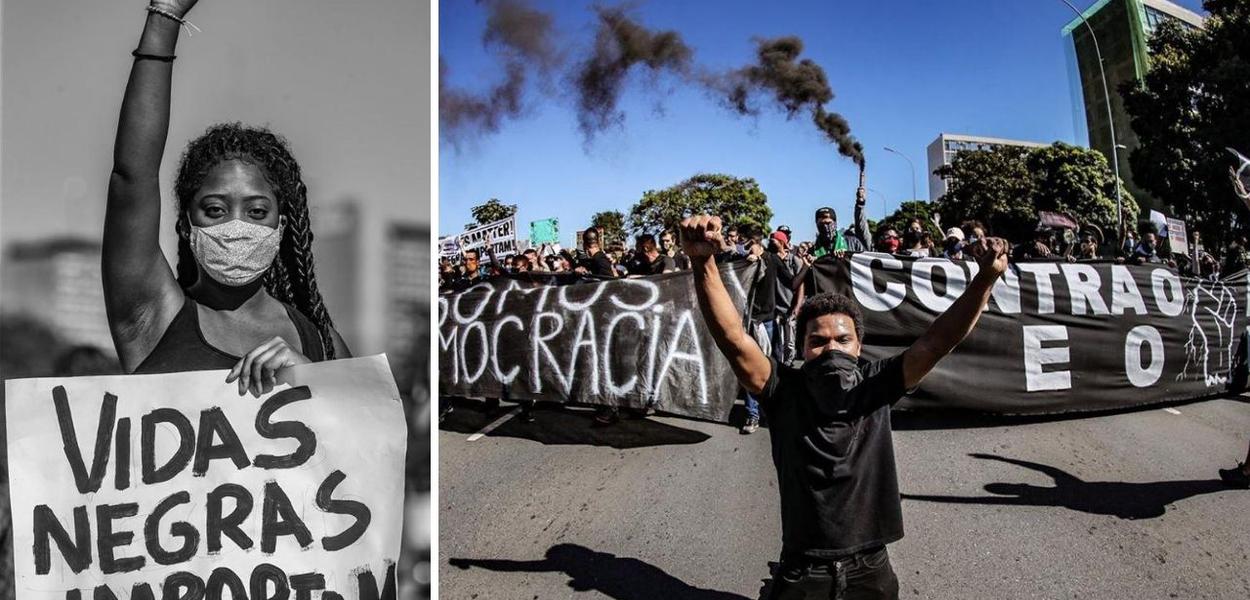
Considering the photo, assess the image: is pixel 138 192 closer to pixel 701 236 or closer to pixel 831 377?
pixel 701 236

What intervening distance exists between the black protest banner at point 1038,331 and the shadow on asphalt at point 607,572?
3.31m

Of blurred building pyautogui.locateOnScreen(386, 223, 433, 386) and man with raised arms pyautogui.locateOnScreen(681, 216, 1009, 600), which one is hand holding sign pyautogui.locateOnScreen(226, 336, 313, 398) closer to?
blurred building pyautogui.locateOnScreen(386, 223, 433, 386)

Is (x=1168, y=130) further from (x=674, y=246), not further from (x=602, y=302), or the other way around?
(x=602, y=302)

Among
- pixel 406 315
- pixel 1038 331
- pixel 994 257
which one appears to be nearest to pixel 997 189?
pixel 1038 331

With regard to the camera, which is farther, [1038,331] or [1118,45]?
[1118,45]

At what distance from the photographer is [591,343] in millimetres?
6375

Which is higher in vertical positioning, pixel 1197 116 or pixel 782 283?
pixel 1197 116

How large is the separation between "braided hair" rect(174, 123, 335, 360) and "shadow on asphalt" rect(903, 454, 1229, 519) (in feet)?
12.9

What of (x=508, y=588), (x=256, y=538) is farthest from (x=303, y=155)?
(x=508, y=588)

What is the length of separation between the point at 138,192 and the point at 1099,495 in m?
5.14

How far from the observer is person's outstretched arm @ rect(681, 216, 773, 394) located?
199 cm

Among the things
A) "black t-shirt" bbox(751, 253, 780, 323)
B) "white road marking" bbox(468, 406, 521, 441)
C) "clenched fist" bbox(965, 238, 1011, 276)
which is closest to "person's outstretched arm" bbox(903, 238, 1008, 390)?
"clenched fist" bbox(965, 238, 1011, 276)

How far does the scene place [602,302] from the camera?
21.2ft

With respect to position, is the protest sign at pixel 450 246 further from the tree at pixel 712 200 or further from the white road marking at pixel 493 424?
the tree at pixel 712 200
